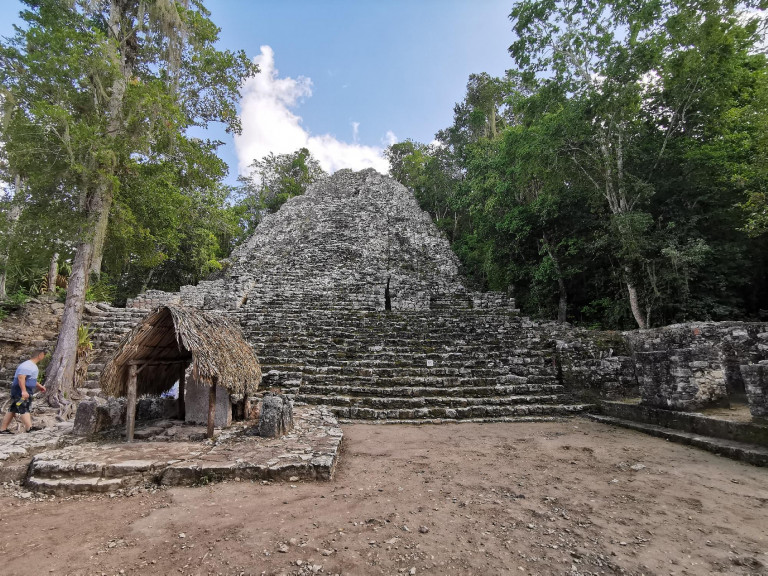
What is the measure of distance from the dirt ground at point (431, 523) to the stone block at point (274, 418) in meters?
1.12

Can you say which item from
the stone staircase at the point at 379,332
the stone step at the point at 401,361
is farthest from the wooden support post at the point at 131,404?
the stone step at the point at 401,361

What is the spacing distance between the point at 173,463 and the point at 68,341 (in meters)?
4.49

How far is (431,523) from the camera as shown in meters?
2.59

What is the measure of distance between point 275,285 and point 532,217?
9407mm

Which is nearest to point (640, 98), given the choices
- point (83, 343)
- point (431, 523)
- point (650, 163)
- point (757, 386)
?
point (650, 163)

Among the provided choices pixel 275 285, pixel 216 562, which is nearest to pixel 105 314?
pixel 275 285

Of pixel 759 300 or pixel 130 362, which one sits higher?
pixel 759 300

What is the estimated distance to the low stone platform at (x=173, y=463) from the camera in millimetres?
3254

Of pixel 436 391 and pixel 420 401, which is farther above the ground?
pixel 436 391

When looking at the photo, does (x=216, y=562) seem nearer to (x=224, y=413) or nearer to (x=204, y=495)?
(x=204, y=495)

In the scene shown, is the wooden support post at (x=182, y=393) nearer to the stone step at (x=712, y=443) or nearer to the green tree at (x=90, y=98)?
the green tree at (x=90, y=98)

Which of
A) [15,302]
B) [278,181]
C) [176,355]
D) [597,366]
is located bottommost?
[597,366]

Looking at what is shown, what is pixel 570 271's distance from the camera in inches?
429

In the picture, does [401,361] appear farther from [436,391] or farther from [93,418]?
[93,418]
